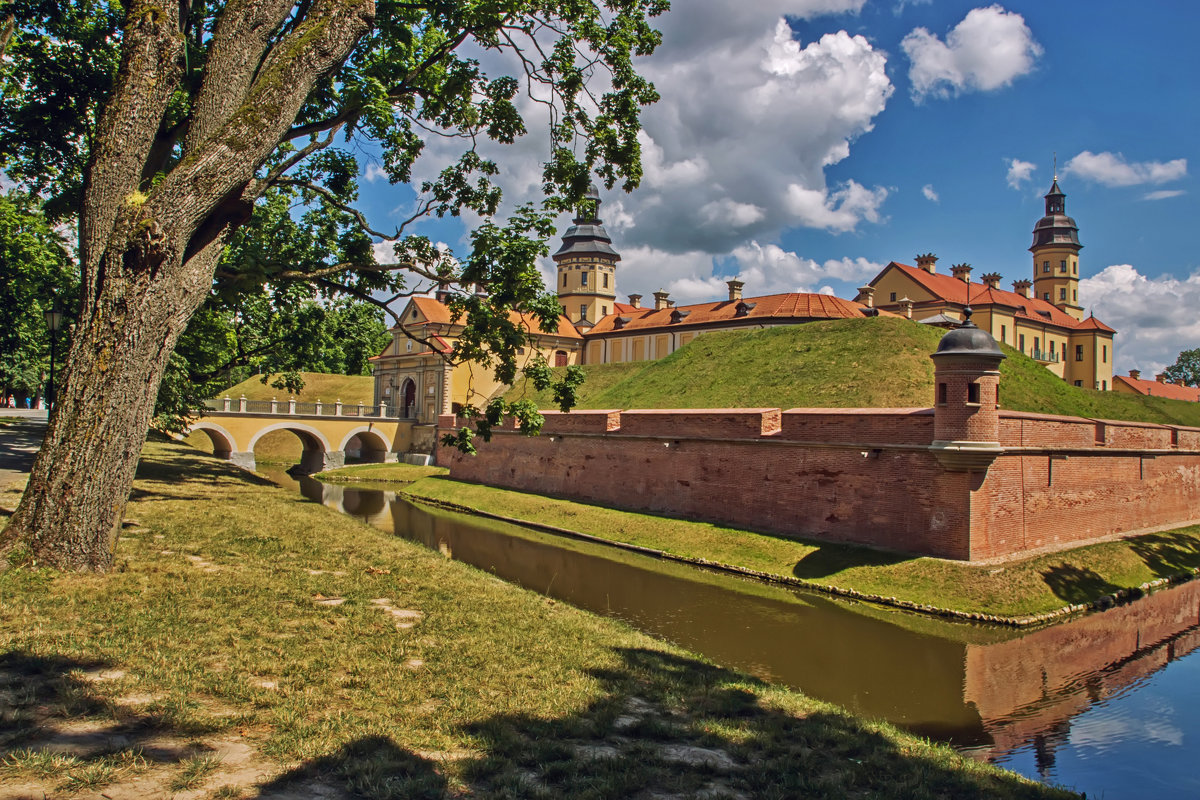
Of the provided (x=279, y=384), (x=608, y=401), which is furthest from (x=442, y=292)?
(x=608, y=401)

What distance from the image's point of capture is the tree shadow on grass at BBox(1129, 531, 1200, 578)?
16.7 m

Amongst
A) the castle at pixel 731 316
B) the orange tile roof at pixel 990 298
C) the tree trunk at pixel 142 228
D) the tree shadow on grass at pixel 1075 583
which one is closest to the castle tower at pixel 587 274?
the castle at pixel 731 316

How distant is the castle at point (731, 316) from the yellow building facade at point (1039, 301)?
0.25ft

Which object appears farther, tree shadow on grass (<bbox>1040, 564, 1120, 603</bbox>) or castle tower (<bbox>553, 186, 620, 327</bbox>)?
castle tower (<bbox>553, 186, 620, 327</bbox>)

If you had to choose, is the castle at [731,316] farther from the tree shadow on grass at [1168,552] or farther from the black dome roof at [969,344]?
the black dome roof at [969,344]

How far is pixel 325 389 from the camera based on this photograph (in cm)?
5897

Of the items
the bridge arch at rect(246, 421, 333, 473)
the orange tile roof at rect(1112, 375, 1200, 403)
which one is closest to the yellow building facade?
the orange tile roof at rect(1112, 375, 1200, 403)

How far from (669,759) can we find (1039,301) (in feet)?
200

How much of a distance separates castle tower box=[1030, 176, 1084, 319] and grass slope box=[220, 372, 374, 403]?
53315mm

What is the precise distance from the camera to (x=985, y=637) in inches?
469

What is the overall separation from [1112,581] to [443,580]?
44.2 feet

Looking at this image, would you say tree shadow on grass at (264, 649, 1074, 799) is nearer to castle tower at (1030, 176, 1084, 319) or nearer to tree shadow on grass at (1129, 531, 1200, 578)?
tree shadow on grass at (1129, 531, 1200, 578)

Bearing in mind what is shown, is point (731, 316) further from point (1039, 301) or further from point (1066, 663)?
point (1066, 663)

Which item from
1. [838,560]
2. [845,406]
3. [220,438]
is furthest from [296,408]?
[838,560]
